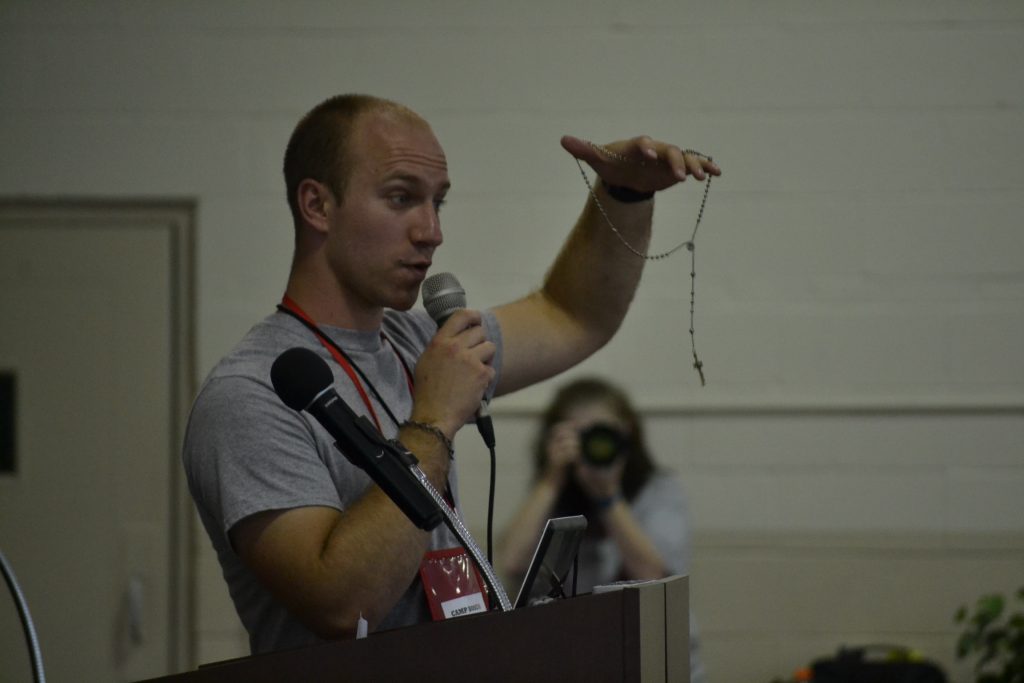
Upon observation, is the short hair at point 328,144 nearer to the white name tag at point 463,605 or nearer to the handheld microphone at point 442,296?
the handheld microphone at point 442,296


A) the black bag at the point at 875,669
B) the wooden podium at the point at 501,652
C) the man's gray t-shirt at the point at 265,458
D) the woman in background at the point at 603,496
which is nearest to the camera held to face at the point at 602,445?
the woman in background at the point at 603,496

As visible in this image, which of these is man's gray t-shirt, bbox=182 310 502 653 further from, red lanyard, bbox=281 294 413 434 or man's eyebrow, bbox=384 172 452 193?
man's eyebrow, bbox=384 172 452 193

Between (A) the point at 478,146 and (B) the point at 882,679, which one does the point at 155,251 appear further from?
(B) the point at 882,679

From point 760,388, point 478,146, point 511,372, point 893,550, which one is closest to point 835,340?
point 760,388

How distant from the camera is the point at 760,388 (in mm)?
3322

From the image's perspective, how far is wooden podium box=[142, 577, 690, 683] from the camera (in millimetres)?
956

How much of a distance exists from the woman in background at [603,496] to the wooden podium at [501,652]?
1.79 meters

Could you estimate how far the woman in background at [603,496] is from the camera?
2.86m

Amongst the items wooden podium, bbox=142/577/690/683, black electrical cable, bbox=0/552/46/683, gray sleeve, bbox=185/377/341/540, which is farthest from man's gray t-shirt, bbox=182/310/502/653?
wooden podium, bbox=142/577/690/683

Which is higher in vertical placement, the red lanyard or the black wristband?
the black wristband

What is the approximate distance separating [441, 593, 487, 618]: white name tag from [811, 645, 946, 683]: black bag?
186 centimetres

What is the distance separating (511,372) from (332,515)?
50cm

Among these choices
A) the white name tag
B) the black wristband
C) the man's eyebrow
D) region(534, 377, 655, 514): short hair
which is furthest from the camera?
region(534, 377, 655, 514): short hair

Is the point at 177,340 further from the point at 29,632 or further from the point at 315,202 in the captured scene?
the point at 29,632
